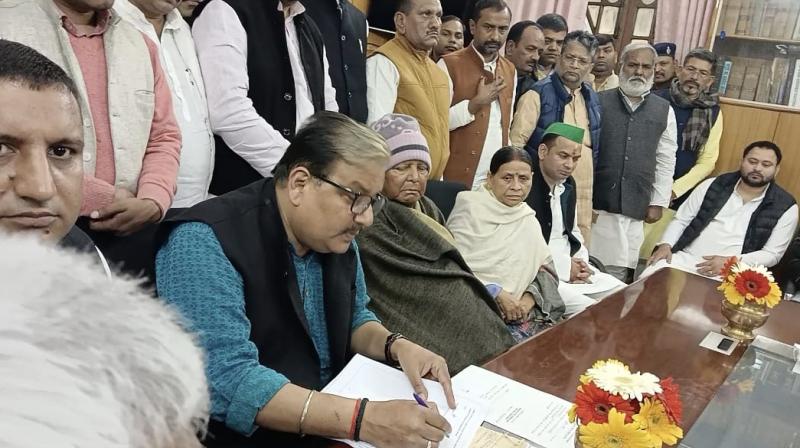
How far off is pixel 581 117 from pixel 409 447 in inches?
115

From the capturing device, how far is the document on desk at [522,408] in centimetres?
121

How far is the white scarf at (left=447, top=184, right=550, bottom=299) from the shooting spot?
2.62 m

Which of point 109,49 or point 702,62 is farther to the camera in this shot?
point 702,62

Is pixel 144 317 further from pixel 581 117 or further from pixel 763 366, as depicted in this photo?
pixel 581 117

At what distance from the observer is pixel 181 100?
6.12 feet

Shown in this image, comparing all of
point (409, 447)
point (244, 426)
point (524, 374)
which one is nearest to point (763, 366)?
point (524, 374)

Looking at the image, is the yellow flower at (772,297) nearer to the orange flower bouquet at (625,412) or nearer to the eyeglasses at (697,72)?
the orange flower bouquet at (625,412)

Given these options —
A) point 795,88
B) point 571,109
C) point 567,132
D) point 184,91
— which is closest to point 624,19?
point 795,88

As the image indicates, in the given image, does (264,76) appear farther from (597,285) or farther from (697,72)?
(697,72)

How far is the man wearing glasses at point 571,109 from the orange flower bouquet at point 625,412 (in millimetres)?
2334

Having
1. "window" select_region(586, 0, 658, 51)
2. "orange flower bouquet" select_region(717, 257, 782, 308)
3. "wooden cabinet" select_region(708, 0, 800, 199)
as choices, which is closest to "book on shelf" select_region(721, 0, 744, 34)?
"wooden cabinet" select_region(708, 0, 800, 199)

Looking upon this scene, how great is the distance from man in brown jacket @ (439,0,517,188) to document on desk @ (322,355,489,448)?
2.01 metres

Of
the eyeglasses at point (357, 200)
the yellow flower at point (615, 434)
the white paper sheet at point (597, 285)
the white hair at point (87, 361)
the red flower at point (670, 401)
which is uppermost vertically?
the white hair at point (87, 361)

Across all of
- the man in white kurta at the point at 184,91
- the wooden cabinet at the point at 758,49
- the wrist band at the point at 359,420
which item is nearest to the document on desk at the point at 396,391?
the wrist band at the point at 359,420
